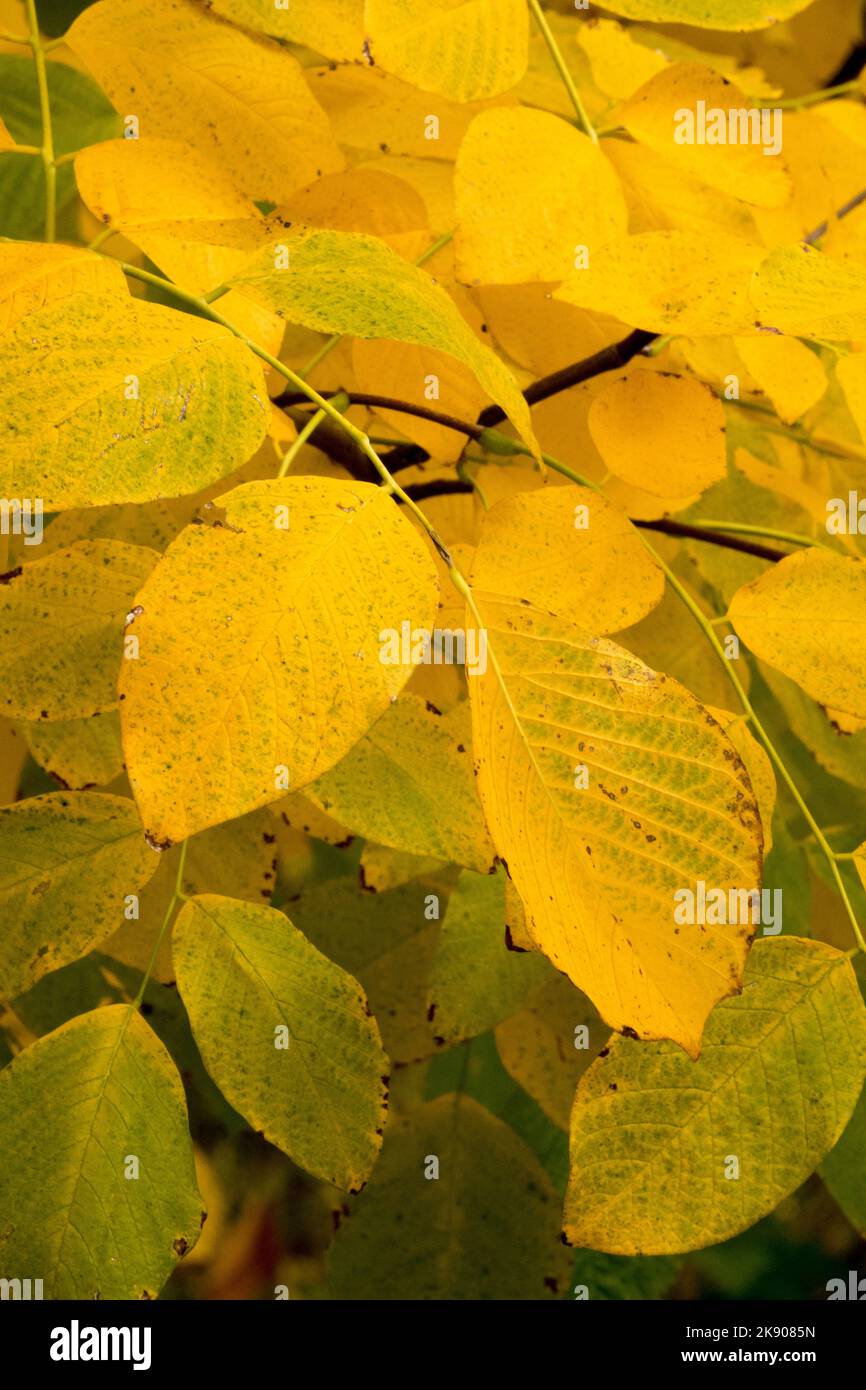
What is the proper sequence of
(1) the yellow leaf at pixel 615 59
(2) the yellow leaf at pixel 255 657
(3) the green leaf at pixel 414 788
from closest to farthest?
(2) the yellow leaf at pixel 255 657
(3) the green leaf at pixel 414 788
(1) the yellow leaf at pixel 615 59

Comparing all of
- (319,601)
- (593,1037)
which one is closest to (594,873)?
(319,601)

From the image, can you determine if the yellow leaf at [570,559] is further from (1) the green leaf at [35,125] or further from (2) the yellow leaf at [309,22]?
(1) the green leaf at [35,125]

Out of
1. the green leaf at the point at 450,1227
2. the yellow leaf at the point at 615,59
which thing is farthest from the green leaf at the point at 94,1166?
the yellow leaf at the point at 615,59

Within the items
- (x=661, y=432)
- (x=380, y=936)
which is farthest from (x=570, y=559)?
(x=380, y=936)

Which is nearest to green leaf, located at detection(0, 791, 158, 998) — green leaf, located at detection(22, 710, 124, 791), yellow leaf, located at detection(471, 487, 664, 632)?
green leaf, located at detection(22, 710, 124, 791)

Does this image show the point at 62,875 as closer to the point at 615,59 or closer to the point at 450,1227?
the point at 450,1227

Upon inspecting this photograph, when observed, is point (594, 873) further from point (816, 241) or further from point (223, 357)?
point (816, 241)
